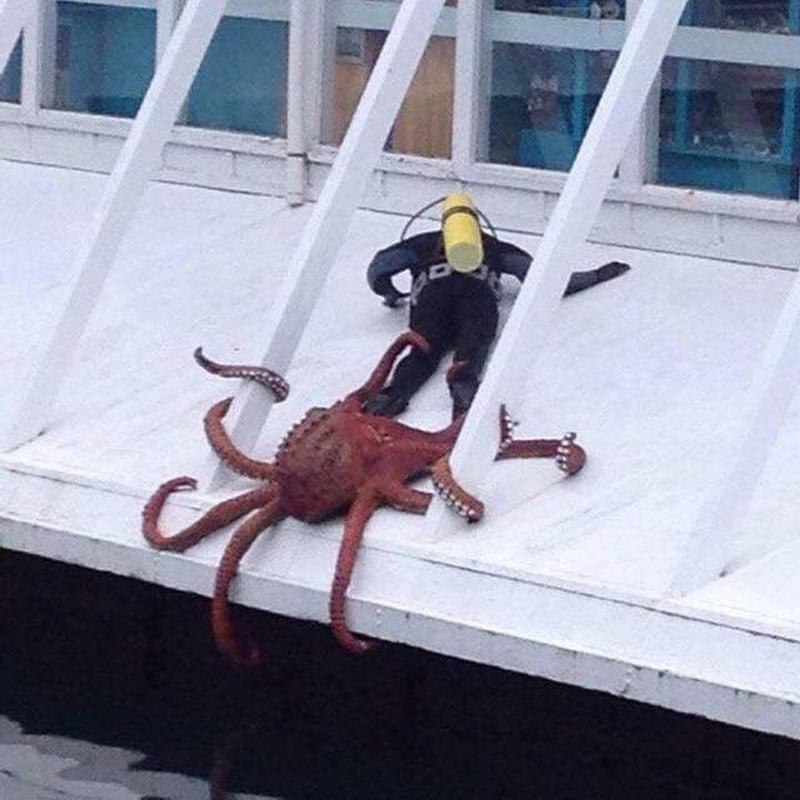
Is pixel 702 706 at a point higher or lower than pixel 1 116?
lower

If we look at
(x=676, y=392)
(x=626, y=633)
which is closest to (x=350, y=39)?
(x=676, y=392)

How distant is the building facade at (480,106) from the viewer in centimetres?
851

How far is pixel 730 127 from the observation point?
8.62 m

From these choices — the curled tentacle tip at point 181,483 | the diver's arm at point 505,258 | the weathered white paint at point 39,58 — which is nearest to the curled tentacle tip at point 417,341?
the diver's arm at point 505,258

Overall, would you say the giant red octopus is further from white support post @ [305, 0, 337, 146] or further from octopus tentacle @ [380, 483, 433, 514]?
white support post @ [305, 0, 337, 146]

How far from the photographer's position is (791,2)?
8.41 m

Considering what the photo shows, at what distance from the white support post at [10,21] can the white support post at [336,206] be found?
1666 millimetres

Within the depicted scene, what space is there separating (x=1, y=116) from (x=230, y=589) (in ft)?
14.7

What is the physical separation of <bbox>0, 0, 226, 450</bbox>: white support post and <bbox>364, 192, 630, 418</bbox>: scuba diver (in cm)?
93

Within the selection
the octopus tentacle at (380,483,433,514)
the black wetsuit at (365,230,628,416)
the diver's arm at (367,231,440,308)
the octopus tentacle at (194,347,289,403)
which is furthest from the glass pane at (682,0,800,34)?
the octopus tentacle at (380,483,433,514)

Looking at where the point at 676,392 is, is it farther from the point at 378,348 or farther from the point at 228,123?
the point at 228,123

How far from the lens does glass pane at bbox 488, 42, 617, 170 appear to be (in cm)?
896

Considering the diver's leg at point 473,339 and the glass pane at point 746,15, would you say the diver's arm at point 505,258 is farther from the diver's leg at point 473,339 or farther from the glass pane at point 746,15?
the glass pane at point 746,15

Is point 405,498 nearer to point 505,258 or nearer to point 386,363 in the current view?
point 386,363
